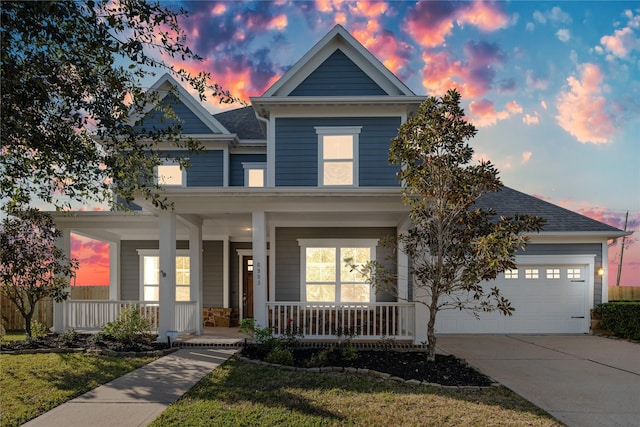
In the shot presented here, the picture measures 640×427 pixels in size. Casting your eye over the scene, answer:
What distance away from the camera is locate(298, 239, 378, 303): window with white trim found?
1115 cm

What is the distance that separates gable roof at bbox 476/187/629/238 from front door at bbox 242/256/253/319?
7865 millimetres

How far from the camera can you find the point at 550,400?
18.4ft

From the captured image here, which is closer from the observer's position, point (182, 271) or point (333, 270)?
point (333, 270)

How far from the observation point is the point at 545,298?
12.2m

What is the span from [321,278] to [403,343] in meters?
2.97

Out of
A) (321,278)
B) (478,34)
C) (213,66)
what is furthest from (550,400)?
(213,66)

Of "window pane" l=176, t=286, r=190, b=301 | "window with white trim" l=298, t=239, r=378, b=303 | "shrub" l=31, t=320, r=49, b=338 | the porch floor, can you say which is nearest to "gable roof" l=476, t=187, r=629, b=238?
"window with white trim" l=298, t=239, r=378, b=303

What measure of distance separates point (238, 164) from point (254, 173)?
60 centimetres

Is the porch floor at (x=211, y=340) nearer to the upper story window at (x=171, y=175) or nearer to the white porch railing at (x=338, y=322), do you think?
the white porch railing at (x=338, y=322)

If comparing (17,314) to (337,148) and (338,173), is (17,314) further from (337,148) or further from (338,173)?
(337,148)

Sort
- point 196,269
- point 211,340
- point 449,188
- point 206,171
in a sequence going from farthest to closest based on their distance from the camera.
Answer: point 206,171, point 196,269, point 211,340, point 449,188

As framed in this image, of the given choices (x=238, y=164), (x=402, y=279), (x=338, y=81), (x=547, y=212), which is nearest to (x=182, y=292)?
(x=238, y=164)

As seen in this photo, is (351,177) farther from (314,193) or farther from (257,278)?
(257,278)

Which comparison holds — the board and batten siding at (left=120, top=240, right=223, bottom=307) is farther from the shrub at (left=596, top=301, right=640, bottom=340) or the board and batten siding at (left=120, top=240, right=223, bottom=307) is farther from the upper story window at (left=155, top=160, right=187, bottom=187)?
the shrub at (left=596, top=301, right=640, bottom=340)
